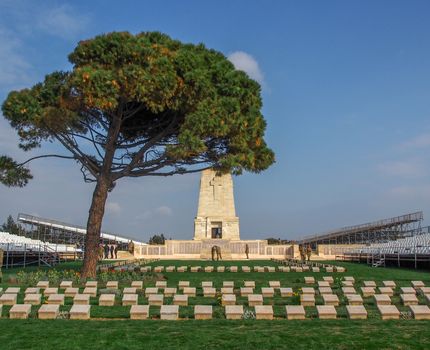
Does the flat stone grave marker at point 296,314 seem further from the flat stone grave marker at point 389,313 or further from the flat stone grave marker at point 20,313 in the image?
the flat stone grave marker at point 20,313

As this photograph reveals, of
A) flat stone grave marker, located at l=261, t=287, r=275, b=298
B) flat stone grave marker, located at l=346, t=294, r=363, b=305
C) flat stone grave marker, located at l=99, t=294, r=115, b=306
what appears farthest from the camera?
flat stone grave marker, located at l=261, t=287, r=275, b=298

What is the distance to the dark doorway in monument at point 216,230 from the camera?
142 ft

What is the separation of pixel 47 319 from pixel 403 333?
20.3 ft

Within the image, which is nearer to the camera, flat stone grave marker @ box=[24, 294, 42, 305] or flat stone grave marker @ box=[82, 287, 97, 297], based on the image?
flat stone grave marker @ box=[24, 294, 42, 305]

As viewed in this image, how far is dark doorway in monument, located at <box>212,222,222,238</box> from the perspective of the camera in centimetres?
4328

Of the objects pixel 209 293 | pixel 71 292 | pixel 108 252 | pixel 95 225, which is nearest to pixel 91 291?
pixel 71 292

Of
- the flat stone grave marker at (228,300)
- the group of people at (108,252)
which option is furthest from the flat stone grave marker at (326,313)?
the group of people at (108,252)

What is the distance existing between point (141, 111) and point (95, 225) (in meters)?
4.64

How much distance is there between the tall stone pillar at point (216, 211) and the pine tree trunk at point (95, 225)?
23.7 meters

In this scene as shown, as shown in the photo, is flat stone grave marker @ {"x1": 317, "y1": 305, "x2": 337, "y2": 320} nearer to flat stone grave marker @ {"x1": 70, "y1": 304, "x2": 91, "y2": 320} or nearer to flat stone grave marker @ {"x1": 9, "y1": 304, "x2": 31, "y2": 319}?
flat stone grave marker @ {"x1": 70, "y1": 304, "x2": 91, "y2": 320}

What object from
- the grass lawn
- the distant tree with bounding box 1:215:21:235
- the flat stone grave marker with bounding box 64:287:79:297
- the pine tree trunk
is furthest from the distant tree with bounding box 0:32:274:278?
the distant tree with bounding box 1:215:21:235

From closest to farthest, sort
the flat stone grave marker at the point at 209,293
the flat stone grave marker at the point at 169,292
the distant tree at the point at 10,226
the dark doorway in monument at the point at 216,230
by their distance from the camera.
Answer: the flat stone grave marker at the point at 169,292
the flat stone grave marker at the point at 209,293
the dark doorway in monument at the point at 216,230
the distant tree at the point at 10,226

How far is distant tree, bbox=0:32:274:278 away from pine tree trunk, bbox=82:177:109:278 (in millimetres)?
35

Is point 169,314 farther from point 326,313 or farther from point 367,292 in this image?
point 367,292
